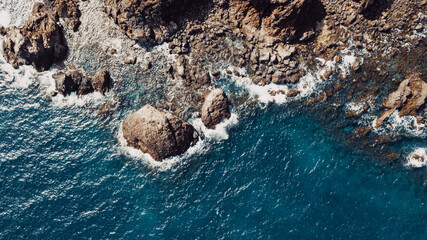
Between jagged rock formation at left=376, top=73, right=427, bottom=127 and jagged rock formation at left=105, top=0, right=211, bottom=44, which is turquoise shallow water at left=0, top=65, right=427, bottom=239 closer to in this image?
jagged rock formation at left=376, top=73, right=427, bottom=127

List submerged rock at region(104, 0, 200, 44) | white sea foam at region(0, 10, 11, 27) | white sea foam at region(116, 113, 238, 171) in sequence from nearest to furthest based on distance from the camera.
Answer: white sea foam at region(116, 113, 238, 171), submerged rock at region(104, 0, 200, 44), white sea foam at region(0, 10, 11, 27)

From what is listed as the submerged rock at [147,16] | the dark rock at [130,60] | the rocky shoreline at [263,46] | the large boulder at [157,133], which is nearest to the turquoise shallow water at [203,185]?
the large boulder at [157,133]

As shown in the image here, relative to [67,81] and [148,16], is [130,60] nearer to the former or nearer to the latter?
[148,16]

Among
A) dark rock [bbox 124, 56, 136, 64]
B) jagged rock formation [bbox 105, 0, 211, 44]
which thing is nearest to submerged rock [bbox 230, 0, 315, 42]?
jagged rock formation [bbox 105, 0, 211, 44]

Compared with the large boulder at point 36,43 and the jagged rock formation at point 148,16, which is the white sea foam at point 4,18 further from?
the jagged rock formation at point 148,16

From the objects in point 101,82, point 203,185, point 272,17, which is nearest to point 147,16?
point 101,82

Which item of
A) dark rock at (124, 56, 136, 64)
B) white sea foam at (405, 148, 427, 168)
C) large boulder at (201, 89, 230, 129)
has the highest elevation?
dark rock at (124, 56, 136, 64)

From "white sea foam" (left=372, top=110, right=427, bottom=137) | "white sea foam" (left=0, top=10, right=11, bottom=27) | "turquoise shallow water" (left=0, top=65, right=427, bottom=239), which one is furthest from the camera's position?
"white sea foam" (left=0, top=10, right=11, bottom=27)
